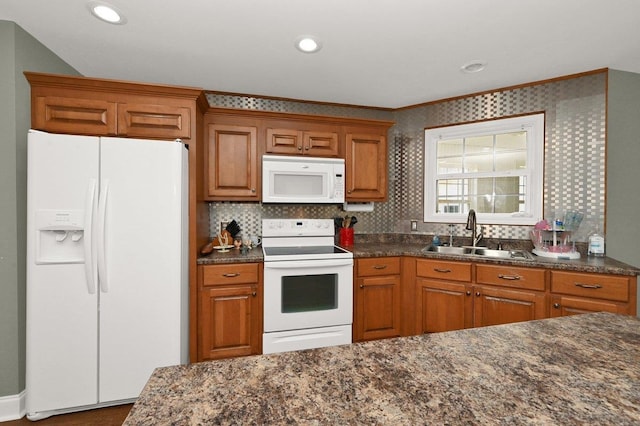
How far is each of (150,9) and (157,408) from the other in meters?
2.05

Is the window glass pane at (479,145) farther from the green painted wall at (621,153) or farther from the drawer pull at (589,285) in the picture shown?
the drawer pull at (589,285)

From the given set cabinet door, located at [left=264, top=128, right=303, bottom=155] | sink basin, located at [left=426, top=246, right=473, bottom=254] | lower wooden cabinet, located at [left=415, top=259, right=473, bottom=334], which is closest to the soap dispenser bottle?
sink basin, located at [left=426, top=246, right=473, bottom=254]

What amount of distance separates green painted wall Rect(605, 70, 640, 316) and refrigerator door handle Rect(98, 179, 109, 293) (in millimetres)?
3775

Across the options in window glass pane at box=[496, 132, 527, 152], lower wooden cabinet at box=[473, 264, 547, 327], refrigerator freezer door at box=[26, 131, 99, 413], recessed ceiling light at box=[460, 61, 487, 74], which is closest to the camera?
refrigerator freezer door at box=[26, 131, 99, 413]

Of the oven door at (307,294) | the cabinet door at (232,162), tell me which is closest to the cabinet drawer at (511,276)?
the oven door at (307,294)

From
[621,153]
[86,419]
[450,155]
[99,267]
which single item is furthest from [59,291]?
[621,153]

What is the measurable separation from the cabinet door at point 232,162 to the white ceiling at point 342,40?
47 cm

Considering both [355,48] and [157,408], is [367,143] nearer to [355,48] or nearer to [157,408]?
[355,48]

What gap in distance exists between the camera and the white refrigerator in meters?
1.83

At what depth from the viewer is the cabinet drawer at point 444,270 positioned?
8.30 ft

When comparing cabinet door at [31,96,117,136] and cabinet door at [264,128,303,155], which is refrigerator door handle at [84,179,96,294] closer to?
cabinet door at [31,96,117,136]

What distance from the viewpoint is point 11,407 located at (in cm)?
191

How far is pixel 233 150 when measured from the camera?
275 cm

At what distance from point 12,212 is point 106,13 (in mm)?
1370
